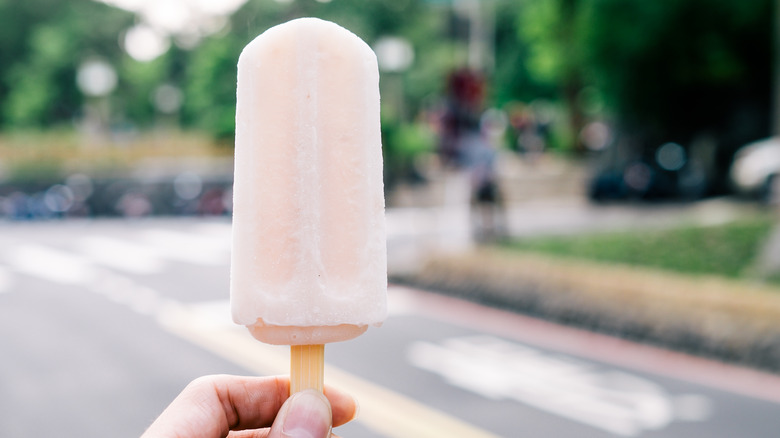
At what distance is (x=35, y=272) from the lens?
12.0 m

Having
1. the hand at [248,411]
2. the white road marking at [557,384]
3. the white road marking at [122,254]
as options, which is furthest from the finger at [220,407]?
the white road marking at [122,254]

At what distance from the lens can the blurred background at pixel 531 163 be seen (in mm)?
8117

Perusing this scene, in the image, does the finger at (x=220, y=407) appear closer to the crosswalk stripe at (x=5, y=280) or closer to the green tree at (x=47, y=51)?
the crosswalk stripe at (x=5, y=280)

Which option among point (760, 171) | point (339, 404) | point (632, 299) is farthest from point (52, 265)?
point (760, 171)

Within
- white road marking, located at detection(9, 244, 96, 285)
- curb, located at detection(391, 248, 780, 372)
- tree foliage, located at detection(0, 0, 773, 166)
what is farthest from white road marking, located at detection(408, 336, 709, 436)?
tree foliage, located at detection(0, 0, 773, 166)

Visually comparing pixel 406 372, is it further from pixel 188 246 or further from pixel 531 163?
pixel 531 163

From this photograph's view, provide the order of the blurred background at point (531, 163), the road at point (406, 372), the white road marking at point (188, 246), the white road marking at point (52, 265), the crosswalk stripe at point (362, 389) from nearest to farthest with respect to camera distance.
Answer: the crosswalk stripe at point (362, 389)
the road at point (406, 372)
the blurred background at point (531, 163)
the white road marking at point (52, 265)
the white road marking at point (188, 246)

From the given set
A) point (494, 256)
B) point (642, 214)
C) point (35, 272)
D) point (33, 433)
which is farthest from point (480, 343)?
point (642, 214)

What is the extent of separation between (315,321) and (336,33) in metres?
0.69

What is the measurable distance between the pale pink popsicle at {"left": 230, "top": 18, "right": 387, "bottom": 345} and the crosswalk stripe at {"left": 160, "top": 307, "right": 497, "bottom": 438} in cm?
350

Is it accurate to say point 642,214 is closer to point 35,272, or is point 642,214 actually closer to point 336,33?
point 35,272

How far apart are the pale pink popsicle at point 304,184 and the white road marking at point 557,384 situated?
3889 millimetres

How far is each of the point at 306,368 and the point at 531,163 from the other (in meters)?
25.0

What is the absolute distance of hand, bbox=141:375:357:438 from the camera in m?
1.78
